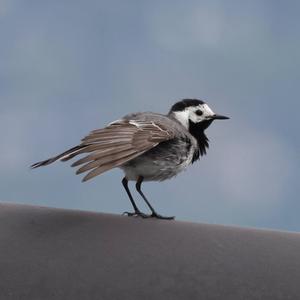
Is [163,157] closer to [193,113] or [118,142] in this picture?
[118,142]

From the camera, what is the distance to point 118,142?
6.57 meters

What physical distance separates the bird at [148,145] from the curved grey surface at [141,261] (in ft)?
4.03

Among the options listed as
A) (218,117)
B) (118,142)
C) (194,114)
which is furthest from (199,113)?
(118,142)

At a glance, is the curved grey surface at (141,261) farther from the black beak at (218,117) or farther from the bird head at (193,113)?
the black beak at (218,117)

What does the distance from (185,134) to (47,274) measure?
461 cm

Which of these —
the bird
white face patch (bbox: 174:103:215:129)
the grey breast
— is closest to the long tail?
the bird

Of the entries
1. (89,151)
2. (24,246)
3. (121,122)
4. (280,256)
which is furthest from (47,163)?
(280,256)

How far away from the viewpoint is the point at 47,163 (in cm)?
599

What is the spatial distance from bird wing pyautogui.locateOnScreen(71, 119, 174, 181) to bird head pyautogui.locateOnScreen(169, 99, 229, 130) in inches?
55.4

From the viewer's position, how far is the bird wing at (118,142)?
5.73m

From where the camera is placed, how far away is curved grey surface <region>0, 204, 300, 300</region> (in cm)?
348

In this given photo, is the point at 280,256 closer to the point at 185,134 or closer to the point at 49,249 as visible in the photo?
the point at 49,249

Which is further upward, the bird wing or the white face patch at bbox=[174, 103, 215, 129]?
the bird wing

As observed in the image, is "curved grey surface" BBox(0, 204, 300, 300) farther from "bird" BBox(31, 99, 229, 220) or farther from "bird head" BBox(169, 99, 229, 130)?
"bird head" BBox(169, 99, 229, 130)
